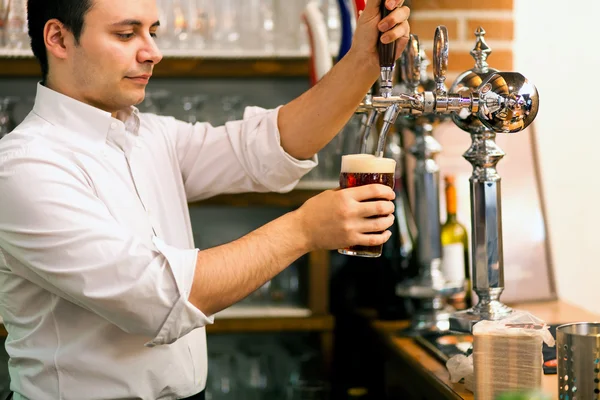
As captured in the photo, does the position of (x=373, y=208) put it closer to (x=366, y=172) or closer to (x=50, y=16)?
(x=366, y=172)

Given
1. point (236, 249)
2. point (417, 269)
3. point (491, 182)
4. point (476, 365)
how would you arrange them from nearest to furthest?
point (476, 365), point (236, 249), point (491, 182), point (417, 269)

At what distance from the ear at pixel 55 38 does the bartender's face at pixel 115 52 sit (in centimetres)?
3

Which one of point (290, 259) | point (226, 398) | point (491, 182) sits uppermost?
point (491, 182)

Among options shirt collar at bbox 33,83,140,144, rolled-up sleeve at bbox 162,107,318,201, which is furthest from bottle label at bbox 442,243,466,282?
shirt collar at bbox 33,83,140,144

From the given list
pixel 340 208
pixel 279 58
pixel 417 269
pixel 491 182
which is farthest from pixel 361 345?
pixel 340 208

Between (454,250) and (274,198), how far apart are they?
2.39ft

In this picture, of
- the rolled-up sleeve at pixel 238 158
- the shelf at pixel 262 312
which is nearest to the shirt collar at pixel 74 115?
the rolled-up sleeve at pixel 238 158

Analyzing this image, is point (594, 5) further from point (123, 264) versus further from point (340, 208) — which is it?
point (123, 264)

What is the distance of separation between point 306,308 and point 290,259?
123 centimetres

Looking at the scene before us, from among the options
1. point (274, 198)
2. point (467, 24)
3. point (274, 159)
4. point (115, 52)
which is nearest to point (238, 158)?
point (274, 159)

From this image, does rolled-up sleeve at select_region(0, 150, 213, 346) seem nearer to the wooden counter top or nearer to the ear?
the ear

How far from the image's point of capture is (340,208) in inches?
50.6

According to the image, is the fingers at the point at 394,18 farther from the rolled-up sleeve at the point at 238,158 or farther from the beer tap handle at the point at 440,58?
the rolled-up sleeve at the point at 238,158

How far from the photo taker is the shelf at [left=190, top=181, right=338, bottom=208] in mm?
2527
